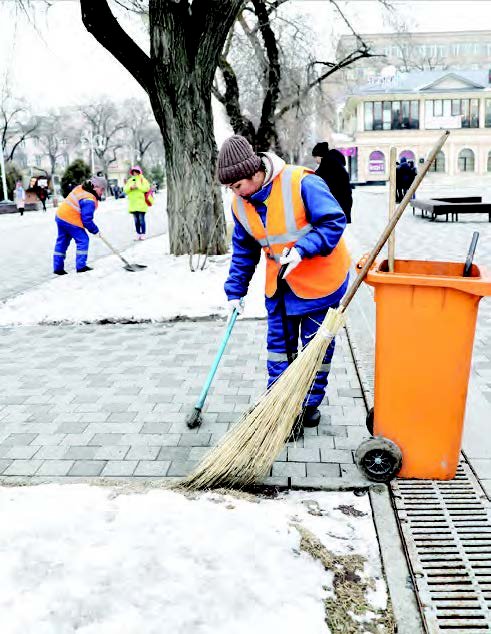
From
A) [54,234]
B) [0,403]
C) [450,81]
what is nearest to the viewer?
[0,403]

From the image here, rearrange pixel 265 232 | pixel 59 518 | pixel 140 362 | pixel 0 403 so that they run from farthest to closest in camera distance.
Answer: pixel 140 362, pixel 0 403, pixel 265 232, pixel 59 518

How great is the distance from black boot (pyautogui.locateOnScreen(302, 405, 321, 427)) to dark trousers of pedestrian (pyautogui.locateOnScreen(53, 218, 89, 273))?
6796 millimetres

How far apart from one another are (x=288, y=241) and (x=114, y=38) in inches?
247

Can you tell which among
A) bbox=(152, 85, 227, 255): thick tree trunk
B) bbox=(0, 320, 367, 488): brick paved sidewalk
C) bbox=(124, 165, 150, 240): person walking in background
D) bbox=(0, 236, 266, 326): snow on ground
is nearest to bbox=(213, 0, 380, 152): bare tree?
bbox=(124, 165, 150, 240): person walking in background

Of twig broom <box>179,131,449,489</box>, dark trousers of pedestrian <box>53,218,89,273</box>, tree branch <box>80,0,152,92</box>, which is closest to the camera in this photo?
twig broom <box>179,131,449,489</box>

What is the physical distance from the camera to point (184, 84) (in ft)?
28.9

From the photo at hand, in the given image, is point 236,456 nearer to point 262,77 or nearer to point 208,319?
point 208,319

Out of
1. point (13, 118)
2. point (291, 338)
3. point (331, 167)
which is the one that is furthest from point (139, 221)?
point (13, 118)

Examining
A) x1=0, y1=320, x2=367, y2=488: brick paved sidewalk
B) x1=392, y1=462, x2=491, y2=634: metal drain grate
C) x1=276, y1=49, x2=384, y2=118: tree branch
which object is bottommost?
x1=392, y1=462, x2=491, y2=634: metal drain grate

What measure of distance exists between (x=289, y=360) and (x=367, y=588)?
1.52 m

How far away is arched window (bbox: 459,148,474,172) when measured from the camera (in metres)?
61.5

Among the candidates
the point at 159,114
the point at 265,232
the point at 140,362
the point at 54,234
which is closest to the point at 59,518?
the point at 265,232

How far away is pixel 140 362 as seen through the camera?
5.37 meters

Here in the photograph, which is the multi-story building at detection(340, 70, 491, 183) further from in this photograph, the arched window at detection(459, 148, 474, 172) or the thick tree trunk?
the thick tree trunk
